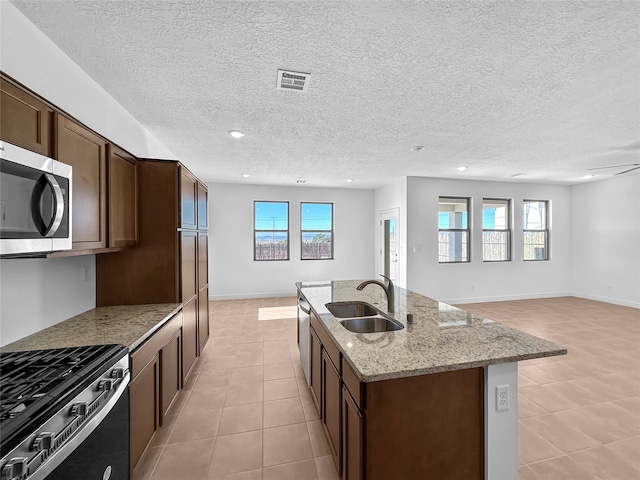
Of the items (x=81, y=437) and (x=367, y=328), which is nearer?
(x=81, y=437)

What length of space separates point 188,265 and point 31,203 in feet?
5.21

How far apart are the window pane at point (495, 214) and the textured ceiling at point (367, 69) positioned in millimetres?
2504

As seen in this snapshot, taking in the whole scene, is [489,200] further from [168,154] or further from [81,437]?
[81,437]

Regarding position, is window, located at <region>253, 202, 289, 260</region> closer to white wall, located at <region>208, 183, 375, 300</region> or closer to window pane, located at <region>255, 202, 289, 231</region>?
window pane, located at <region>255, 202, 289, 231</region>

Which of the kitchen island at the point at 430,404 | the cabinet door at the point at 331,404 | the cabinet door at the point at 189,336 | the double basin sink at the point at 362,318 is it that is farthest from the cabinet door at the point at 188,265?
the kitchen island at the point at 430,404

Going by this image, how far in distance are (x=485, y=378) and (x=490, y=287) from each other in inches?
223

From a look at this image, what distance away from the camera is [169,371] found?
2.18 m

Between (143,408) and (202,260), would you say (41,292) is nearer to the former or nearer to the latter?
(143,408)

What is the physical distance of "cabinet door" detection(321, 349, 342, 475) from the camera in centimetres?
163

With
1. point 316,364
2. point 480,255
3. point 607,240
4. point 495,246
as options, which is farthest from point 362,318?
point 607,240

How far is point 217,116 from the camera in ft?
9.21

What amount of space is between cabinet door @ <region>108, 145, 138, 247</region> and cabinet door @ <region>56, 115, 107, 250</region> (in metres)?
0.09

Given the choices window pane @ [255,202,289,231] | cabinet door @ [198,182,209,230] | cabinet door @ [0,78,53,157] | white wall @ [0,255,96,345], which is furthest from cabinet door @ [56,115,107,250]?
window pane @ [255,202,289,231]

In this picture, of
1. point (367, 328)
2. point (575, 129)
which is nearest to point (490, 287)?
point (575, 129)
